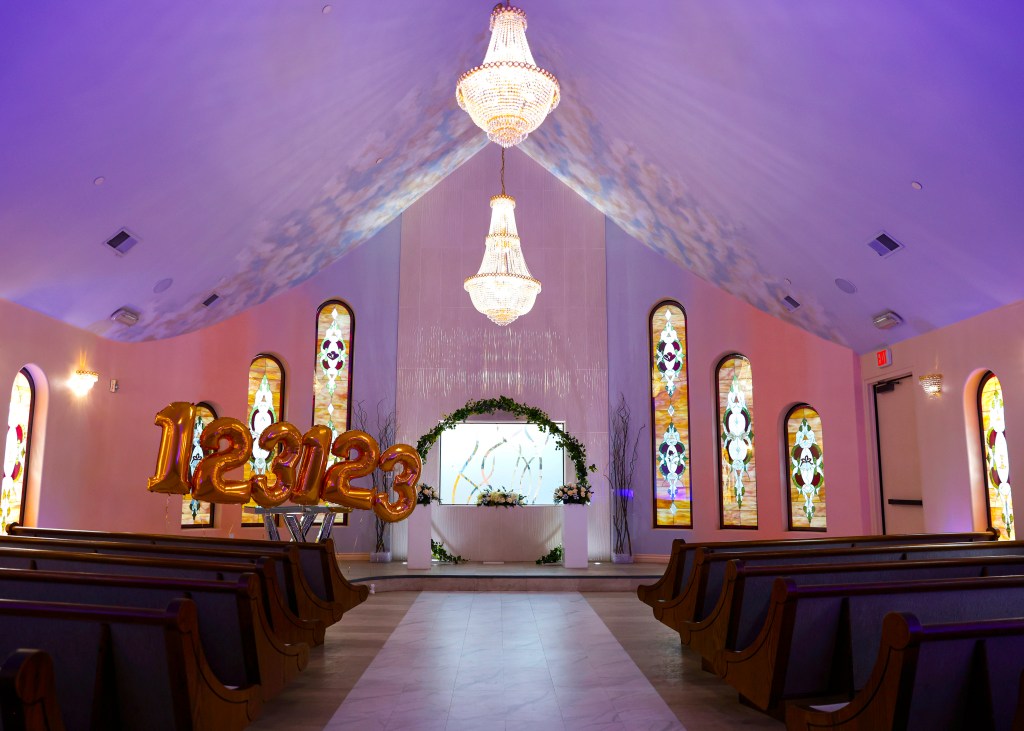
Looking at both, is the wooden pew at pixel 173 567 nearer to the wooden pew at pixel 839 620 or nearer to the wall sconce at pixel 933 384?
the wooden pew at pixel 839 620

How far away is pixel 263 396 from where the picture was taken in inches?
441

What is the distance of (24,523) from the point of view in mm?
7480

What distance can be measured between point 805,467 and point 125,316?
8521 mm

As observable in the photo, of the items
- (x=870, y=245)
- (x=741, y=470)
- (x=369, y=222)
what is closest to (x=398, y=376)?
(x=369, y=222)

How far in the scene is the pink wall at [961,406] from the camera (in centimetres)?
682

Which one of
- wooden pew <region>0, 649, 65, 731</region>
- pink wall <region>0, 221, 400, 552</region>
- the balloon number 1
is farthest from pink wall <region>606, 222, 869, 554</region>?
wooden pew <region>0, 649, 65, 731</region>

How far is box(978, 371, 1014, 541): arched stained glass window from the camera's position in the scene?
7.29m

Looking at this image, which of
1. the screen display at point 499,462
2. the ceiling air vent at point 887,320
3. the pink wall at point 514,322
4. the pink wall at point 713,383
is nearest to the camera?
the ceiling air vent at point 887,320

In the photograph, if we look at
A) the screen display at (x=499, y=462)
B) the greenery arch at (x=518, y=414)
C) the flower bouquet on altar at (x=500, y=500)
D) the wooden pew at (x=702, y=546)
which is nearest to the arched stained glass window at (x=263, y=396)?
the greenery arch at (x=518, y=414)

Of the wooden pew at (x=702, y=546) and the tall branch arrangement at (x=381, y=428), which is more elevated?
the tall branch arrangement at (x=381, y=428)

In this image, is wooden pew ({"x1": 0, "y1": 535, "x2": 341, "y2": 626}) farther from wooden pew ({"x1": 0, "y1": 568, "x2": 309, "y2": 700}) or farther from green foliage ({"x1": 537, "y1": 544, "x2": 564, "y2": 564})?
green foliage ({"x1": 537, "y1": 544, "x2": 564, "y2": 564})

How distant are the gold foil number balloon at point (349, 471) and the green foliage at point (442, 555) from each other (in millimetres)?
4735

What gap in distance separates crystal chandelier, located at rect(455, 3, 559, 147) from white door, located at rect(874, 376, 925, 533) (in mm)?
5576

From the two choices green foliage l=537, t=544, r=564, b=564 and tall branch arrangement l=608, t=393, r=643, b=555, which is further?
tall branch arrangement l=608, t=393, r=643, b=555
